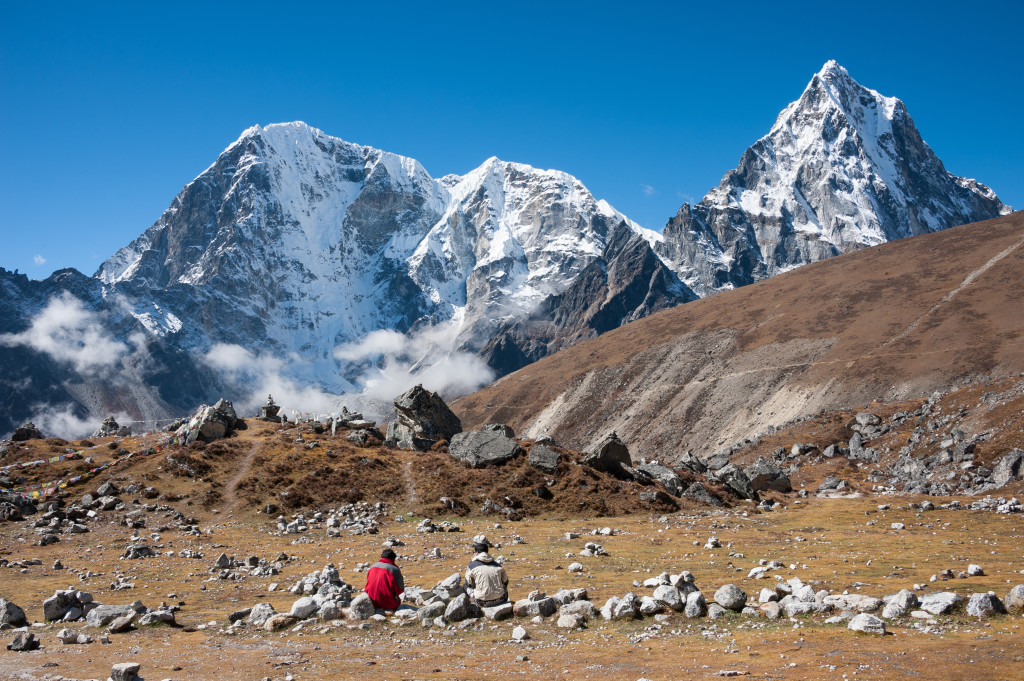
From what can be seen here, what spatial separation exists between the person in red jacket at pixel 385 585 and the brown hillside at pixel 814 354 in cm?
10987

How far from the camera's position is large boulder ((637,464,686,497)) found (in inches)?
1986

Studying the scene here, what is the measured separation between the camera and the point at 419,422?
2461 inches

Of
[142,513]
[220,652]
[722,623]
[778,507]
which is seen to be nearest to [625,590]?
[722,623]

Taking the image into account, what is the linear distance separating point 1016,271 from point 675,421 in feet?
271

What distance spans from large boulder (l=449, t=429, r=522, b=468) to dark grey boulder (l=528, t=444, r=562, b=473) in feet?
5.90

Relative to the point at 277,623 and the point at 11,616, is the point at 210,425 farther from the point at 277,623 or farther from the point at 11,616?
the point at 277,623

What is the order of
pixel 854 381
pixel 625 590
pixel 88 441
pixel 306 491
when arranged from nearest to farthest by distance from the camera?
pixel 625 590
pixel 306 491
pixel 88 441
pixel 854 381

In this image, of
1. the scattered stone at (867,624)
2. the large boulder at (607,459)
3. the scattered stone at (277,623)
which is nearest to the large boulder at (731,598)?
the scattered stone at (867,624)

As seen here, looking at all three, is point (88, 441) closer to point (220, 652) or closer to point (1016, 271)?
point (220, 652)

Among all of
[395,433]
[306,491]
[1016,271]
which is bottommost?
[306,491]

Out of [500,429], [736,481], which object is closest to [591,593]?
[500,429]

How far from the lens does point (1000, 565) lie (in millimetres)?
22500

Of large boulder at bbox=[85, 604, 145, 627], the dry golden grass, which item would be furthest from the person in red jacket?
large boulder at bbox=[85, 604, 145, 627]

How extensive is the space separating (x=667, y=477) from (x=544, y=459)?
998cm
